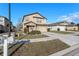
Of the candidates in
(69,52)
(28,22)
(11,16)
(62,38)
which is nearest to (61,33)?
(62,38)

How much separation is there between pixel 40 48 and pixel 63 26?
73 cm

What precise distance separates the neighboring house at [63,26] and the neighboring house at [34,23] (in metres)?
0.17

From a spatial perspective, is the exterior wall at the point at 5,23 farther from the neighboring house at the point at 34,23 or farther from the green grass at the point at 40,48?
the green grass at the point at 40,48

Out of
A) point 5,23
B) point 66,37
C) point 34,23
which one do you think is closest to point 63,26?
point 66,37

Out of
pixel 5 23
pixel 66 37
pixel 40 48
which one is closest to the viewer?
pixel 5 23

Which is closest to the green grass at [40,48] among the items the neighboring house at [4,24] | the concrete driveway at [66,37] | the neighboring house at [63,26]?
the concrete driveway at [66,37]

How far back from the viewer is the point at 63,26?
4859mm

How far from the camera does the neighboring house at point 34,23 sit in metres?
4.64

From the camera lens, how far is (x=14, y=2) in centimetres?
427

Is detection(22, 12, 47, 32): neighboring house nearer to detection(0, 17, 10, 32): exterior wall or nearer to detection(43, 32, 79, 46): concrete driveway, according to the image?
detection(43, 32, 79, 46): concrete driveway

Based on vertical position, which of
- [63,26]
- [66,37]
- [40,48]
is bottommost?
[40,48]

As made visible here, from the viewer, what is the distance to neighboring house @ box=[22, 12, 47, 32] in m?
4.64

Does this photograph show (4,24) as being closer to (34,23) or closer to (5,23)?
(5,23)

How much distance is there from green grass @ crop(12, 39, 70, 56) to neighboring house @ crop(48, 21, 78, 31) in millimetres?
289
